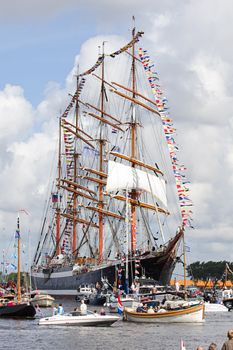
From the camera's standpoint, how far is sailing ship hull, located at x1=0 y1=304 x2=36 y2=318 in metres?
80.7

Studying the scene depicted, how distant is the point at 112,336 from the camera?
64750 millimetres

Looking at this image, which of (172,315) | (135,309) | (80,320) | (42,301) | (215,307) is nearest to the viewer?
(80,320)

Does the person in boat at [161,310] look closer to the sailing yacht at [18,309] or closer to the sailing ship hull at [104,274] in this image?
the sailing yacht at [18,309]

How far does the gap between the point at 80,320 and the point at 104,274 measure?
196 ft

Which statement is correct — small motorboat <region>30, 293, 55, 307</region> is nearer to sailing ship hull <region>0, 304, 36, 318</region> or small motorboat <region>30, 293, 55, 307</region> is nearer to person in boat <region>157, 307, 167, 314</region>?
sailing ship hull <region>0, 304, 36, 318</region>

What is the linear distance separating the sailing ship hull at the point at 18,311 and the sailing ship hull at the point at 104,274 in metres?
39.5

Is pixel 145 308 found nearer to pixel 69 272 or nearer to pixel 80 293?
pixel 80 293

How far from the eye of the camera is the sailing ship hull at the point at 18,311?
80.7 meters

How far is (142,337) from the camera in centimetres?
6419

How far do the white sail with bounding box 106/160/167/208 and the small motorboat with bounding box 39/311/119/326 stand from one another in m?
65.2

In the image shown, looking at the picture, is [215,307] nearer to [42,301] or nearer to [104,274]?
[42,301]

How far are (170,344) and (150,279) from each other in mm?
58006

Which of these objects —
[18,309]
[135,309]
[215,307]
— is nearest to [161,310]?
[135,309]

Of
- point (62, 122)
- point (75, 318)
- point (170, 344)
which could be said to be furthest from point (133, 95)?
point (170, 344)
